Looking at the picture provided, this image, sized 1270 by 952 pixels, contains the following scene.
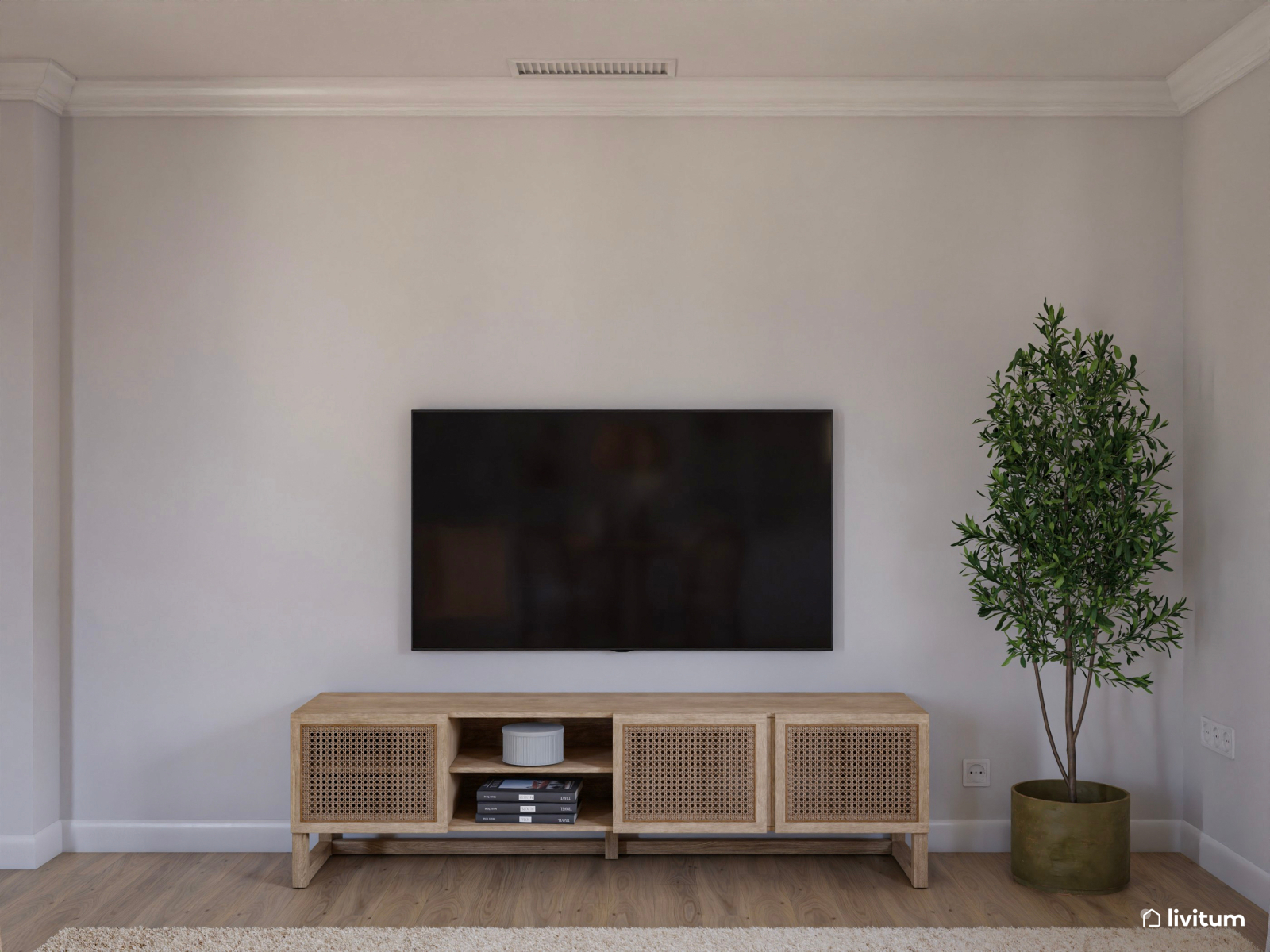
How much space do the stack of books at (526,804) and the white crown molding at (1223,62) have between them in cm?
318

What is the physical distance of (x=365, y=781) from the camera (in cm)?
290

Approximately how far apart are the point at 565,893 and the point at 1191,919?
188 centimetres

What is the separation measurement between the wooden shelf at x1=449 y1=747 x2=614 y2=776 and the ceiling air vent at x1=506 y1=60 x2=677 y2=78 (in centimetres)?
234

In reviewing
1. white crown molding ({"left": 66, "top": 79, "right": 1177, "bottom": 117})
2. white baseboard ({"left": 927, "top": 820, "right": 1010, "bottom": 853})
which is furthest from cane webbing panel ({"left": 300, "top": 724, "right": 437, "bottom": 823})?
white crown molding ({"left": 66, "top": 79, "right": 1177, "bottom": 117})

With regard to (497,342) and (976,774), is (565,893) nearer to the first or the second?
(976,774)

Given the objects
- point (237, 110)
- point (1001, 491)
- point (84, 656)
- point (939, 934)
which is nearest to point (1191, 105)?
point (1001, 491)

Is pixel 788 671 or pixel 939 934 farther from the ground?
pixel 788 671

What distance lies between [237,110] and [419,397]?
1228mm

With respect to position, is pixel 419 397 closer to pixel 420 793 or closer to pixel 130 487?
pixel 130 487

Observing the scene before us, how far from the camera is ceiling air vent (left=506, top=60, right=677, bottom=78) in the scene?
10.1 feet

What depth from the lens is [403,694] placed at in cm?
319

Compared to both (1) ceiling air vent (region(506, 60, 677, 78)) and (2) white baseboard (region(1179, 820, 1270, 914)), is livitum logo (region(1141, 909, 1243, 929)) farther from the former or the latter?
(1) ceiling air vent (region(506, 60, 677, 78))

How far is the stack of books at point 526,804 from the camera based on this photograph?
9.59 feet

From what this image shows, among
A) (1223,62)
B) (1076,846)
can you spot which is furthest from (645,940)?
(1223,62)
